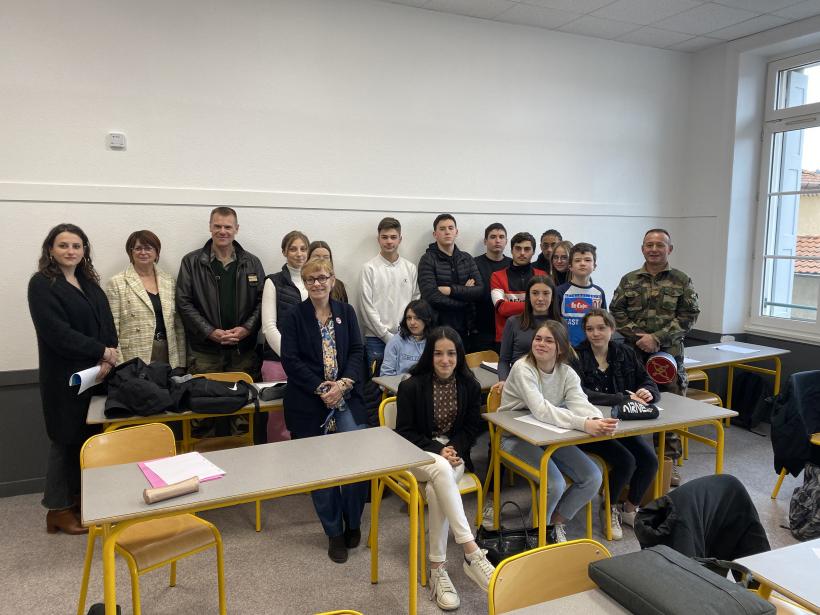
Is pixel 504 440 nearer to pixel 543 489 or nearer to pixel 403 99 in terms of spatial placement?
pixel 543 489

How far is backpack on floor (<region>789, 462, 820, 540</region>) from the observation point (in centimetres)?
321

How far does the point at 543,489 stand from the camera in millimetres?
2762

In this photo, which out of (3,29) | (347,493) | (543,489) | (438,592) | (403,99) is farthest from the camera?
(403,99)

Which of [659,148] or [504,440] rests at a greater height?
[659,148]

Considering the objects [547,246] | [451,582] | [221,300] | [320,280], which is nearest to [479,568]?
[451,582]

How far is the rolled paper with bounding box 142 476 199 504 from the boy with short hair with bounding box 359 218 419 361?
8.10 feet

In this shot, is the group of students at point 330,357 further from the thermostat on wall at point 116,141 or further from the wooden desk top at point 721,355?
the wooden desk top at point 721,355

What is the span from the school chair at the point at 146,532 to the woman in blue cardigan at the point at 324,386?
70 centimetres

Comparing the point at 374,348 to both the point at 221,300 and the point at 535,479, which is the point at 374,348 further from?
the point at 535,479

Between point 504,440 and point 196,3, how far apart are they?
11.3ft

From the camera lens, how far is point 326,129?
4410 mm

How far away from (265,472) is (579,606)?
116cm

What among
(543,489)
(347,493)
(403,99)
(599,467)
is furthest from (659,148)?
(347,493)

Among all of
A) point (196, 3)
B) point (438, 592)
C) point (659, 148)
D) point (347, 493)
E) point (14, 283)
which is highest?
point (196, 3)
